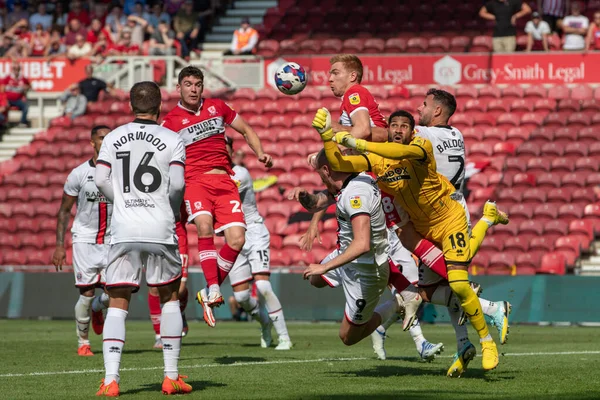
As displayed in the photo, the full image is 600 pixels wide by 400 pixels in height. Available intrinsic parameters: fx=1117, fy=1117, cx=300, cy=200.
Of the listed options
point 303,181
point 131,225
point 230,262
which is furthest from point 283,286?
point 131,225

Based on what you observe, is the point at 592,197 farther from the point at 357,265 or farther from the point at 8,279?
the point at 357,265

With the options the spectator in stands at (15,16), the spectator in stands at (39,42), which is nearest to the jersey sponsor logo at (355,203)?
the spectator in stands at (39,42)

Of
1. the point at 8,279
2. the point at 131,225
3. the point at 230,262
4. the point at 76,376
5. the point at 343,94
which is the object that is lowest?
the point at 8,279

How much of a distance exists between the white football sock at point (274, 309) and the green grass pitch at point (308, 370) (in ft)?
1.15

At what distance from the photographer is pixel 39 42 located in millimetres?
30391

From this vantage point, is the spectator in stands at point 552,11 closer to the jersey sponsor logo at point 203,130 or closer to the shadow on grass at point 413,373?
the jersey sponsor logo at point 203,130

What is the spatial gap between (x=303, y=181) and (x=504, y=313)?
47.5 ft

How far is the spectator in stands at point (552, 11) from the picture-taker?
26000 millimetres

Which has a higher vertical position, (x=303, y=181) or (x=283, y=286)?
(x=303, y=181)

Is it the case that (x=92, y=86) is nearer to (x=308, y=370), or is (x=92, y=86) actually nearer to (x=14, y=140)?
(x=14, y=140)

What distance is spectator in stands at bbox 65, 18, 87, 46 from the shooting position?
101 feet

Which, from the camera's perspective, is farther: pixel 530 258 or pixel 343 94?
pixel 530 258

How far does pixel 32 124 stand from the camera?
97.8 feet

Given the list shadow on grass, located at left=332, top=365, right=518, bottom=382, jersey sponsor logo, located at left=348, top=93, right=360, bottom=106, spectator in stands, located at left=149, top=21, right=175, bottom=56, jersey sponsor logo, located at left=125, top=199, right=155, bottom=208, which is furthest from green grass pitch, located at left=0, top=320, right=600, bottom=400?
spectator in stands, located at left=149, top=21, right=175, bottom=56
